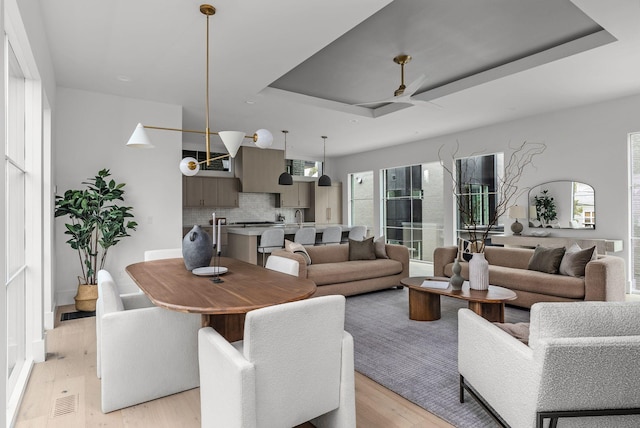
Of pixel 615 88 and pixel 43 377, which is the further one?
pixel 615 88

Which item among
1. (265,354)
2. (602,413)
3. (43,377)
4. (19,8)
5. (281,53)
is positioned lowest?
(43,377)

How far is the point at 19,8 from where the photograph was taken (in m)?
2.06

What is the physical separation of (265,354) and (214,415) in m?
0.45

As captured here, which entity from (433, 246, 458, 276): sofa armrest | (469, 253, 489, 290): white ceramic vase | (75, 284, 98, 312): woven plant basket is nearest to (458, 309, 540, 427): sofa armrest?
(469, 253, 489, 290): white ceramic vase

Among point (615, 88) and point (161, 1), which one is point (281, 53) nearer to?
point (161, 1)

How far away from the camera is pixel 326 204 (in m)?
10.2

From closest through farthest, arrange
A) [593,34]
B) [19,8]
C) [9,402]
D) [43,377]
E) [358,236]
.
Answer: [19,8] → [9,402] → [43,377] → [593,34] → [358,236]

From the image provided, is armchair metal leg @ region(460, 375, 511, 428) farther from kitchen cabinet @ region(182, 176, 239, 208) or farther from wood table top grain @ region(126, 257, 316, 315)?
kitchen cabinet @ region(182, 176, 239, 208)

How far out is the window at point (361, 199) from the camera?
9.79 m

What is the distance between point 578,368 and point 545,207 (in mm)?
5322

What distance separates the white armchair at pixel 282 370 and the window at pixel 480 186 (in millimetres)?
5742

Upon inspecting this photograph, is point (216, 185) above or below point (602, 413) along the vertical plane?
above

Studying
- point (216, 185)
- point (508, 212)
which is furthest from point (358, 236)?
point (216, 185)

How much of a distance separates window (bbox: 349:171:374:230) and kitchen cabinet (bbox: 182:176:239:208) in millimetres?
3326
